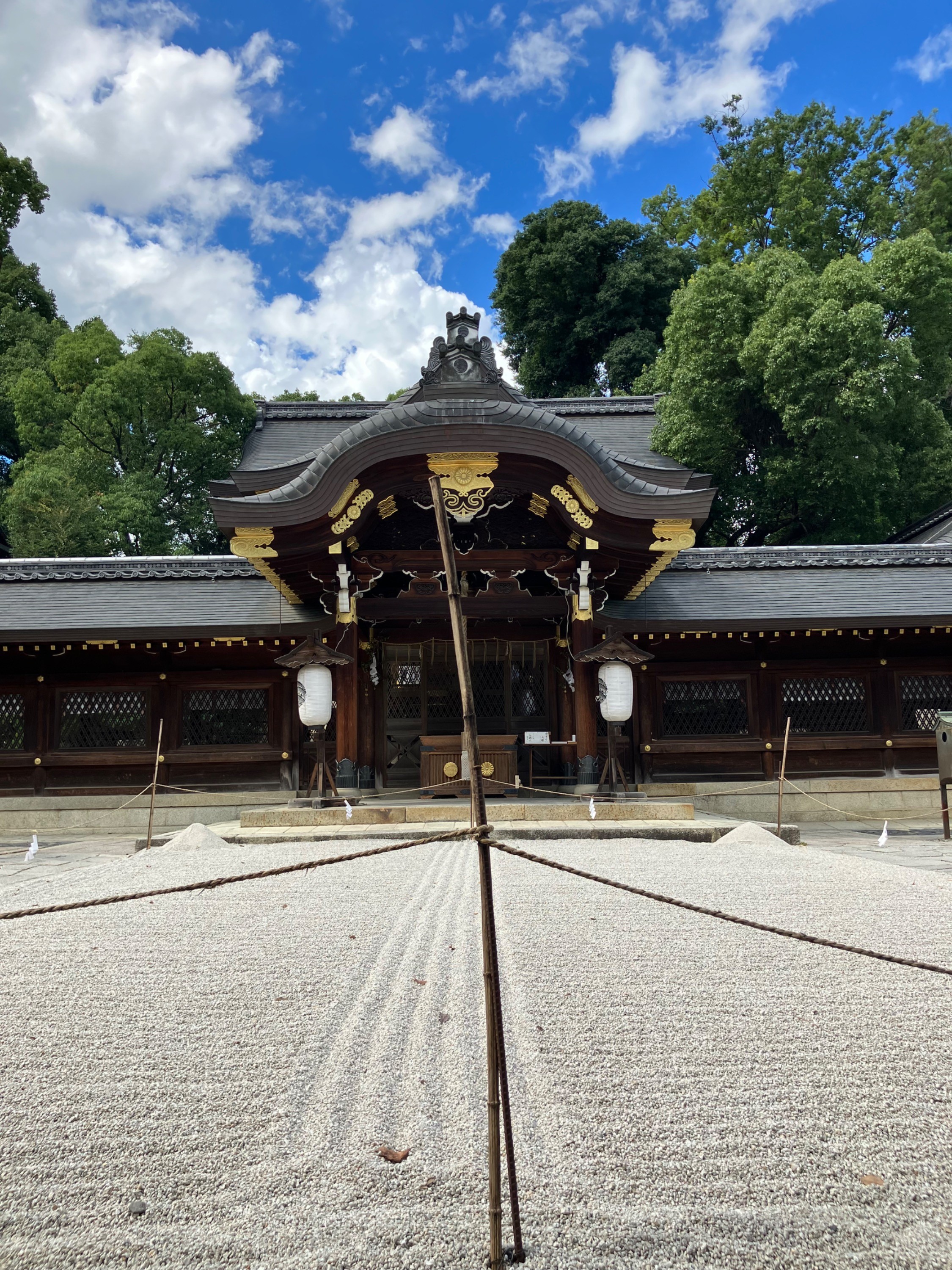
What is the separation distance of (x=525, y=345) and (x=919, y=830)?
22919 mm

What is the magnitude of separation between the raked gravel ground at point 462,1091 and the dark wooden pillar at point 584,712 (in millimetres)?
4398

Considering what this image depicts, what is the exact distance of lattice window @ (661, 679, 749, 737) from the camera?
1029 centimetres

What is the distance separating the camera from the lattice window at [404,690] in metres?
10.7

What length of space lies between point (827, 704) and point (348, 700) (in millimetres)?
6430

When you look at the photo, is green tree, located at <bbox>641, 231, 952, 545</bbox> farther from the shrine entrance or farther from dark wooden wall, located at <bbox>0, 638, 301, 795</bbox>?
dark wooden wall, located at <bbox>0, 638, 301, 795</bbox>

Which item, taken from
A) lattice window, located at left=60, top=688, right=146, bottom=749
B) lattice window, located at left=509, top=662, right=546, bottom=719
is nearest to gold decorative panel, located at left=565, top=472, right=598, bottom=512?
lattice window, located at left=509, top=662, right=546, bottom=719

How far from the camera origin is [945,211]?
2256 cm

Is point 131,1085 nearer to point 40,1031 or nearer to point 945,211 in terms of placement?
point 40,1031

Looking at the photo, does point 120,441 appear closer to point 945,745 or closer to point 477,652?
point 477,652

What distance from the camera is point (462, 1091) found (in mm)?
2355

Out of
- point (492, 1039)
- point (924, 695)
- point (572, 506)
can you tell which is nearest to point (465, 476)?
point (572, 506)

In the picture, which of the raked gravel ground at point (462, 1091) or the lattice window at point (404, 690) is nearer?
the raked gravel ground at point (462, 1091)

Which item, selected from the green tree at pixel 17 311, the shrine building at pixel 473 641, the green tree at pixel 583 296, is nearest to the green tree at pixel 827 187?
the green tree at pixel 583 296

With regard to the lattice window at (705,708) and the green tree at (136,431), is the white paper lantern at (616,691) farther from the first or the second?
the green tree at (136,431)
